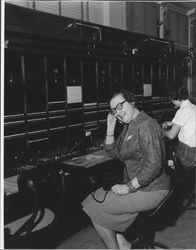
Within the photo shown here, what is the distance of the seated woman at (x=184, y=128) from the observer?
10.4ft

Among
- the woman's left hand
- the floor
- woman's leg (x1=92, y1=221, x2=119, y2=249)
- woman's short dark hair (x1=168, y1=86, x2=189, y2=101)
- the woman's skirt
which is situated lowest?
the floor

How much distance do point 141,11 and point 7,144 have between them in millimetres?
3355

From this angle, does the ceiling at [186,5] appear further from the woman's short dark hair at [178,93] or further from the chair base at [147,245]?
the chair base at [147,245]

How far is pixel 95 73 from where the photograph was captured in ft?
10.5

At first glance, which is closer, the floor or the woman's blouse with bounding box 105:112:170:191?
the woman's blouse with bounding box 105:112:170:191

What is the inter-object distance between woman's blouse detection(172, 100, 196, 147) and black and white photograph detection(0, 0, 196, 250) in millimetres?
11

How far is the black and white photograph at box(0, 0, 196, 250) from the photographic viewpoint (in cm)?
213

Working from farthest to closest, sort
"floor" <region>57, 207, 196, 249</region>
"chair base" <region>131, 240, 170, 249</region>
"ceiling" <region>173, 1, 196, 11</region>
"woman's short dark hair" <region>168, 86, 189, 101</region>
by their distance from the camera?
"ceiling" <region>173, 1, 196, 11</region> → "woman's short dark hair" <region>168, 86, 189, 101</region> → "floor" <region>57, 207, 196, 249</region> → "chair base" <region>131, 240, 170, 249</region>

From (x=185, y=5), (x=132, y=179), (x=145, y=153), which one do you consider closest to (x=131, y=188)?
(x=132, y=179)

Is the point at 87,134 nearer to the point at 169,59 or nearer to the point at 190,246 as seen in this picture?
the point at 190,246

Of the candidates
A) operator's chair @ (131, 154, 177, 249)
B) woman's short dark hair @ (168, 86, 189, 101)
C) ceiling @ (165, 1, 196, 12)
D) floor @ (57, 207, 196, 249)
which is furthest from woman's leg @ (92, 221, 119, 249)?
ceiling @ (165, 1, 196, 12)

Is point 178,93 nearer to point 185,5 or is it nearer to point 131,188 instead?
point 131,188

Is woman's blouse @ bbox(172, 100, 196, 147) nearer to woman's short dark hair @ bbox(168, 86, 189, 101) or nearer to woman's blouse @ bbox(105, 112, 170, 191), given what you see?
woman's short dark hair @ bbox(168, 86, 189, 101)

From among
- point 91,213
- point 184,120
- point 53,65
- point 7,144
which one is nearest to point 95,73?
point 53,65
